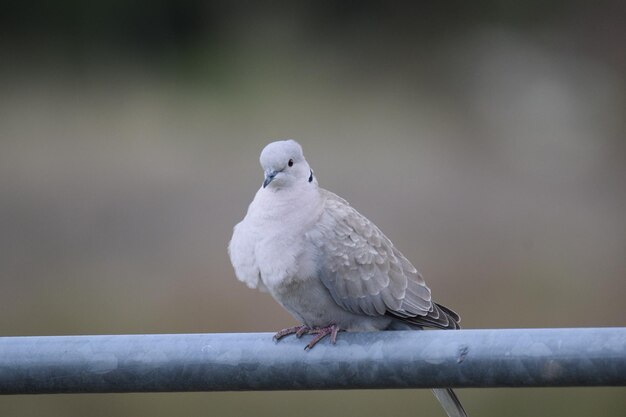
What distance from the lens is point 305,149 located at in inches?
276

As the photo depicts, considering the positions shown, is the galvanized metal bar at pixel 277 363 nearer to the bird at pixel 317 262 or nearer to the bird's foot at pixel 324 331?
the bird's foot at pixel 324 331

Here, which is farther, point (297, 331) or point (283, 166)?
point (283, 166)

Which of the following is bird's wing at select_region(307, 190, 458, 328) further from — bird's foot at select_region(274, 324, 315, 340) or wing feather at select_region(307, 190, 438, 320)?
bird's foot at select_region(274, 324, 315, 340)

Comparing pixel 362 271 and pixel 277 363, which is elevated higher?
pixel 362 271

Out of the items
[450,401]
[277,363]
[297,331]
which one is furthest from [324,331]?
[277,363]

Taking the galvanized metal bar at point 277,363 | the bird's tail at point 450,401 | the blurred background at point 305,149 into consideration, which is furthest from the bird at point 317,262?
the blurred background at point 305,149

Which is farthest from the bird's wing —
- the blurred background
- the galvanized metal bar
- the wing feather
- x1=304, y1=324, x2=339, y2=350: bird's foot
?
the blurred background

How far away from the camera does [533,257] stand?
24.4 ft

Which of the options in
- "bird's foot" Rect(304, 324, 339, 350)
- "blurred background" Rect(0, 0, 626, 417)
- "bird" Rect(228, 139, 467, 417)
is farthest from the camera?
"blurred background" Rect(0, 0, 626, 417)

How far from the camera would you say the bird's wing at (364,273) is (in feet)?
7.00

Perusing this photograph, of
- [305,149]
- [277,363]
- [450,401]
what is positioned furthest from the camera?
[305,149]

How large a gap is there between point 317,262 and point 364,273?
0.14 meters

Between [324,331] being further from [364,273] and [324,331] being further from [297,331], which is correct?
[364,273]

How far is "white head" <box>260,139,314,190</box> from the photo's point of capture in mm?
2125
